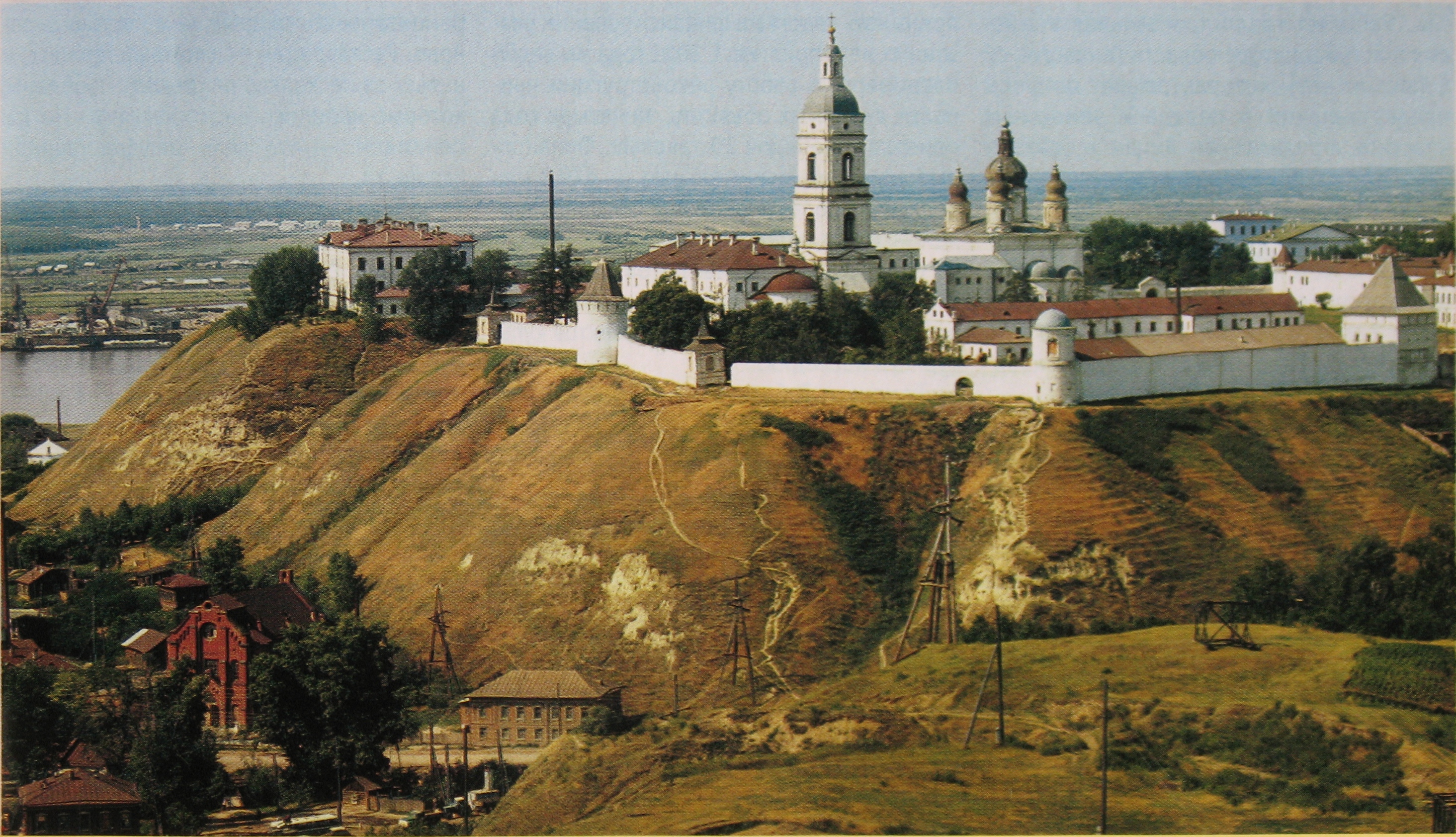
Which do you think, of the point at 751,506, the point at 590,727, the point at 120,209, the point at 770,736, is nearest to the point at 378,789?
the point at 590,727

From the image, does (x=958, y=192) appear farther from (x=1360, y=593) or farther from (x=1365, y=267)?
(x=1360, y=593)

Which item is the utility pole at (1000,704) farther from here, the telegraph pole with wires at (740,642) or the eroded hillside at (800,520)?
the telegraph pole with wires at (740,642)

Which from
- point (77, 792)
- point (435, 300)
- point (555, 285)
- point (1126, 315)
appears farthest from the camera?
point (435, 300)

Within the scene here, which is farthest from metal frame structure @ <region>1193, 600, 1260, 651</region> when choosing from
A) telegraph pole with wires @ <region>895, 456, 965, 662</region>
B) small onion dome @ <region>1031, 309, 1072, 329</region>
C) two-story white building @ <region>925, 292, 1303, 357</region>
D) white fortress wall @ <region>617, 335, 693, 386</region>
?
two-story white building @ <region>925, 292, 1303, 357</region>

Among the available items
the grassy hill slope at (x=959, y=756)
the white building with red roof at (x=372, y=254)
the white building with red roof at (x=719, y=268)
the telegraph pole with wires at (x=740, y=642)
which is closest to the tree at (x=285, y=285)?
the white building with red roof at (x=372, y=254)

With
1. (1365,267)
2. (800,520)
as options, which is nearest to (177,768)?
(800,520)

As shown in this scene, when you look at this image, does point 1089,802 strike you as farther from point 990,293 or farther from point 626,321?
point 990,293
